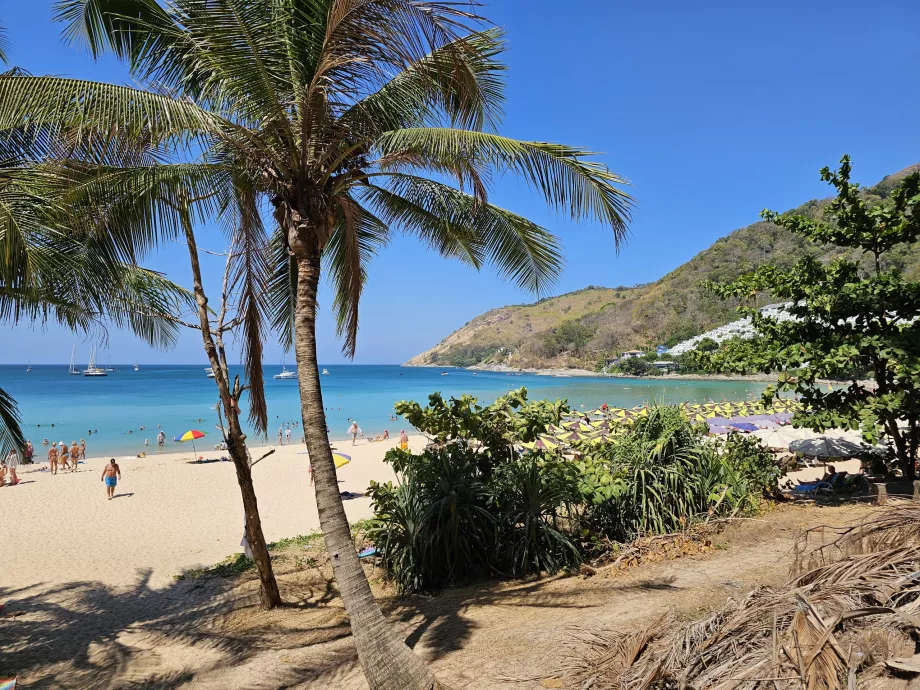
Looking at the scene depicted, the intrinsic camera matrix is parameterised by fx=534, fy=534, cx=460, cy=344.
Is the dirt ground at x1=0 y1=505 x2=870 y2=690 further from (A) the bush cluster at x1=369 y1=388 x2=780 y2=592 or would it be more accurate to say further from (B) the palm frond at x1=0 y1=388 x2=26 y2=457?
(B) the palm frond at x1=0 y1=388 x2=26 y2=457

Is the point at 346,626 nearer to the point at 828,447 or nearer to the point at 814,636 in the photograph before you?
the point at 814,636

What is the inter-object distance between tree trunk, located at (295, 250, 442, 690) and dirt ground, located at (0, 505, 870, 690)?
347 millimetres

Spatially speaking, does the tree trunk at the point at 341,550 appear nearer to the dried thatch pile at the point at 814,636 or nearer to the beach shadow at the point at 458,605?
the beach shadow at the point at 458,605

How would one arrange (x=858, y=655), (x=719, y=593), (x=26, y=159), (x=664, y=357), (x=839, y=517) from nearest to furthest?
(x=858, y=655) → (x=719, y=593) → (x=26, y=159) → (x=839, y=517) → (x=664, y=357)

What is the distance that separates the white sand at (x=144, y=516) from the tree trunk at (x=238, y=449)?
347 cm

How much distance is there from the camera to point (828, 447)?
43.3ft

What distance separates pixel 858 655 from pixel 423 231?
580 centimetres

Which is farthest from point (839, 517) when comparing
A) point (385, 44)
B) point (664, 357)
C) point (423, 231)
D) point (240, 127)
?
point (664, 357)

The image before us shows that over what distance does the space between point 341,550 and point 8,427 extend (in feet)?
13.0

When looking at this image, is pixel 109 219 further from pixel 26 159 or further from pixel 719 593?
pixel 719 593

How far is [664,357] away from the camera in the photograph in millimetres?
90000

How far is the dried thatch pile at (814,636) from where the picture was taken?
1.66m

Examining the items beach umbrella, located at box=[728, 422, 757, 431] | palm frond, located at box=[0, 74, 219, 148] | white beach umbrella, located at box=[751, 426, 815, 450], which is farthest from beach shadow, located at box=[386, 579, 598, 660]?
beach umbrella, located at box=[728, 422, 757, 431]

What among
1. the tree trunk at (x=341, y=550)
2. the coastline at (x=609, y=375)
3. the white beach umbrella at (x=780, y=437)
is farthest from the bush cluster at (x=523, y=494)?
the coastline at (x=609, y=375)
